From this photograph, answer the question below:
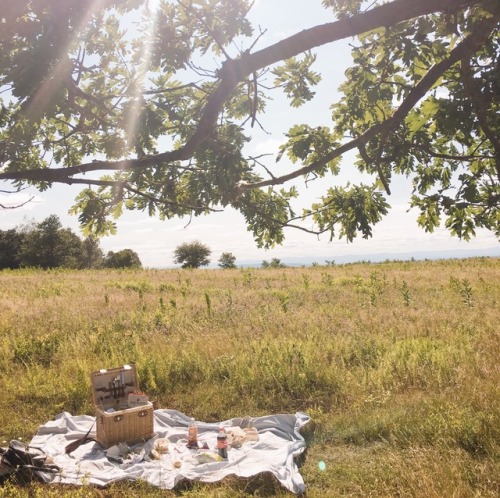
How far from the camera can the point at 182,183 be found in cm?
494

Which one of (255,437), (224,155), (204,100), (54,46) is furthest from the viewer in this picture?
(255,437)

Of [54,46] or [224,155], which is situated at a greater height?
[54,46]

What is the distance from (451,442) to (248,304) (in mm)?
Result: 9083

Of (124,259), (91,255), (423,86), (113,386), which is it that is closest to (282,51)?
(423,86)

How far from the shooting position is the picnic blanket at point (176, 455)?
4840 mm

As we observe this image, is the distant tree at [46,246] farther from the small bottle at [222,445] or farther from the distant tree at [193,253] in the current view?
the small bottle at [222,445]

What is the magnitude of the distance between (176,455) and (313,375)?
8.89ft

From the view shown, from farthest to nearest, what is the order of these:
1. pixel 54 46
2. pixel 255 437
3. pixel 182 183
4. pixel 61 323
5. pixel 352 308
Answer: pixel 352 308, pixel 61 323, pixel 255 437, pixel 182 183, pixel 54 46

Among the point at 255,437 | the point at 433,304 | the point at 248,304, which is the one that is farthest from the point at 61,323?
the point at 433,304

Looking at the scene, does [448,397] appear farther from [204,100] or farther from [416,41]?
[204,100]

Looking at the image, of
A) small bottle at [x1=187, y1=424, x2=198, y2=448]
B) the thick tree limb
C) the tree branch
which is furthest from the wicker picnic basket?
the thick tree limb

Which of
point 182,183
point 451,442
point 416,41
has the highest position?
point 416,41

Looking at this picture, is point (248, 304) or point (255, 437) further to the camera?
point (248, 304)

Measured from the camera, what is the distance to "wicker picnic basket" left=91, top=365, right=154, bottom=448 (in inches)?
225
